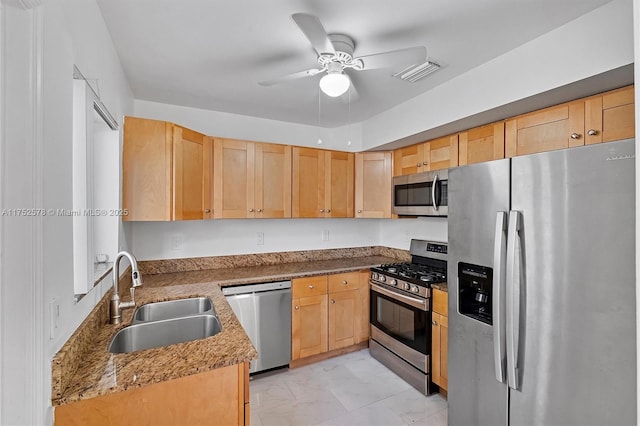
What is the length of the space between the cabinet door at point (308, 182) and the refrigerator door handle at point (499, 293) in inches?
76.1

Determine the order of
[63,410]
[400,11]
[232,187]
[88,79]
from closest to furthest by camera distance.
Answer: [63,410] → [88,79] → [400,11] → [232,187]

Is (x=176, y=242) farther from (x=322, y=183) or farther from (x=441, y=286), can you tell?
(x=441, y=286)

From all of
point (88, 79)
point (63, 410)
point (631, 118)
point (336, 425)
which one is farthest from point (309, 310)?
point (631, 118)

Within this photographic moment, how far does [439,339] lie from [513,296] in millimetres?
1071

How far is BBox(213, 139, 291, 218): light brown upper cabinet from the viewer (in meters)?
2.81

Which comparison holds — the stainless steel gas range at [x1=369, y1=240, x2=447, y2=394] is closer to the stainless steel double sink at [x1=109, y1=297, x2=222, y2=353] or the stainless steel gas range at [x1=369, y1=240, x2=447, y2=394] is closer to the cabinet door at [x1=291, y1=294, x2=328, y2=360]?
the cabinet door at [x1=291, y1=294, x2=328, y2=360]

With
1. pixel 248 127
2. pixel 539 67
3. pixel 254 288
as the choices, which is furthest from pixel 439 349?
pixel 248 127

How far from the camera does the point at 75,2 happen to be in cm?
120

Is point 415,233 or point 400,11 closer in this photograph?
point 400,11

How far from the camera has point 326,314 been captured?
116 inches

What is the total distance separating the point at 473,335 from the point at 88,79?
2.33 m

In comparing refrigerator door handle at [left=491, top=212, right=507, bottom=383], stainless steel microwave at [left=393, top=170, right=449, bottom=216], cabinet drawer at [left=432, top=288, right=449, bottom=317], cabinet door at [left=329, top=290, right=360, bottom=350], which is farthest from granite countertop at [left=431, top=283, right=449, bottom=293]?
cabinet door at [left=329, top=290, right=360, bottom=350]

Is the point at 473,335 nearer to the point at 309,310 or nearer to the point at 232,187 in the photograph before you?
the point at 309,310

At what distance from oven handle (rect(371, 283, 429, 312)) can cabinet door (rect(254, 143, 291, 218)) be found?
3.75 ft
